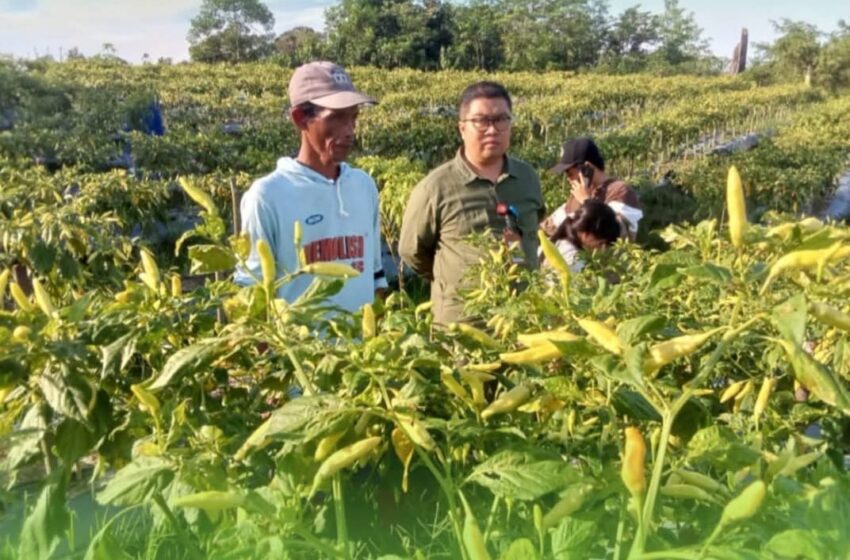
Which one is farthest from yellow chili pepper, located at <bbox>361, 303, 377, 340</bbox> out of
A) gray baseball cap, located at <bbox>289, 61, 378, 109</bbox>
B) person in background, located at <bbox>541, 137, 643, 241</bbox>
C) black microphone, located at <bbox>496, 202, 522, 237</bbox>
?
person in background, located at <bbox>541, 137, 643, 241</bbox>

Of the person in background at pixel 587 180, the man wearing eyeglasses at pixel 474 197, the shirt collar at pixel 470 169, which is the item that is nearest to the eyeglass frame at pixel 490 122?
the man wearing eyeglasses at pixel 474 197

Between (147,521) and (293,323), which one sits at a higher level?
(293,323)

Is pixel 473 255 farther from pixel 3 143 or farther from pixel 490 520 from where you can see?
pixel 3 143

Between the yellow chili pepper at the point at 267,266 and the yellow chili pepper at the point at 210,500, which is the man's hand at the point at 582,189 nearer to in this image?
the yellow chili pepper at the point at 267,266

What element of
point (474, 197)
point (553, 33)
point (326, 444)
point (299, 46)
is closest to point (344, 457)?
point (326, 444)

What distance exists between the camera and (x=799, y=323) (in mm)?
590

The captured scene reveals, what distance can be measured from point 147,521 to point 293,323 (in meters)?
0.33

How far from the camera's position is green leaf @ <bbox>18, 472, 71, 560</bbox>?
2.66 feet

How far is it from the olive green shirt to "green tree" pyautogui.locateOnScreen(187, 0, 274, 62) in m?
32.2

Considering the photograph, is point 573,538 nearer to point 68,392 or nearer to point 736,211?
point 736,211

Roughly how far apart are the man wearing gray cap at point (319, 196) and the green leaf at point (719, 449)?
1.25 metres

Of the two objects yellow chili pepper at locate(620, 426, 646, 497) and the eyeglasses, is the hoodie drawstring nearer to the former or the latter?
the eyeglasses

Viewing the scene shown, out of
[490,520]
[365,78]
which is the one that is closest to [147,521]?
[490,520]

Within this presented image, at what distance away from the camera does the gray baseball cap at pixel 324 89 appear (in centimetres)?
193
